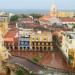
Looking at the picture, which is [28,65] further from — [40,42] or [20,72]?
[40,42]

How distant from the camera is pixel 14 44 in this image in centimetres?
3481

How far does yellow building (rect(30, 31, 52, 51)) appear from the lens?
34.8 meters

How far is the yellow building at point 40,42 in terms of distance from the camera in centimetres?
3475

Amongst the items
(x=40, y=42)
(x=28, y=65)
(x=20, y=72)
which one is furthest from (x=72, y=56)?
(x=40, y=42)

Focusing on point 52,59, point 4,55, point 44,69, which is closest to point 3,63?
point 4,55

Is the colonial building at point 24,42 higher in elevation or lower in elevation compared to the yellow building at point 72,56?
lower

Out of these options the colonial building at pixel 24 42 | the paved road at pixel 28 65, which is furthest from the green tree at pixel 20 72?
the colonial building at pixel 24 42

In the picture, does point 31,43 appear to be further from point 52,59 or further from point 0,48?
point 0,48

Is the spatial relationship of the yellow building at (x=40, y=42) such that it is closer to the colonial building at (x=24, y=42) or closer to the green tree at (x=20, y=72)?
the colonial building at (x=24, y=42)

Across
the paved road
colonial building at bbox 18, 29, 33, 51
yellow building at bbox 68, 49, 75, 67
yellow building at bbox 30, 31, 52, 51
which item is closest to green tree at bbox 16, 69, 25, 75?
the paved road

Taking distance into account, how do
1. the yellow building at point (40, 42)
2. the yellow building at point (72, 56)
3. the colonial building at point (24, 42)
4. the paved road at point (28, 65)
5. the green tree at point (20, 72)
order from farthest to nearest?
1. the yellow building at point (40, 42)
2. the colonial building at point (24, 42)
3. the yellow building at point (72, 56)
4. the paved road at point (28, 65)
5. the green tree at point (20, 72)

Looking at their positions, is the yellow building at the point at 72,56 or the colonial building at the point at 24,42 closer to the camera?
the yellow building at the point at 72,56

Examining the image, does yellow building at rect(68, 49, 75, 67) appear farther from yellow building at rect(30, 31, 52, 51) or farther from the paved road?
yellow building at rect(30, 31, 52, 51)

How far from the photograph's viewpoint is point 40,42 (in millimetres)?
35000
